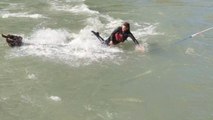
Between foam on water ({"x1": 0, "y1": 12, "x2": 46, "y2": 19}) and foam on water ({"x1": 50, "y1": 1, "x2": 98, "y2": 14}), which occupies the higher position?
foam on water ({"x1": 0, "y1": 12, "x2": 46, "y2": 19})

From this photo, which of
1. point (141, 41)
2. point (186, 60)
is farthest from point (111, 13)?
point (186, 60)

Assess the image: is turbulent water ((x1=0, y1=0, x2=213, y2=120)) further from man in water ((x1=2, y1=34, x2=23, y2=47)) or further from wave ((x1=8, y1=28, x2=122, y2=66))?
man in water ((x1=2, y1=34, x2=23, y2=47))

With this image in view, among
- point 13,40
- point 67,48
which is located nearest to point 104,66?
point 67,48

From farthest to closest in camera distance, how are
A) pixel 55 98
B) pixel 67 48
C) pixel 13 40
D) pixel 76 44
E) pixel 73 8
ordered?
pixel 73 8 → pixel 76 44 → pixel 67 48 → pixel 13 40 → pixel 55 98

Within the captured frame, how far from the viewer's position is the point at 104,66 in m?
13.8

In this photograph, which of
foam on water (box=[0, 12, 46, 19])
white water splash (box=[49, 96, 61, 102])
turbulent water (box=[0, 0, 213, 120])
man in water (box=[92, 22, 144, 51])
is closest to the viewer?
turbulent water (box=[0, 0, 213, 120])

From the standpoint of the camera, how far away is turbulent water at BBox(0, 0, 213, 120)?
1137 centimetres

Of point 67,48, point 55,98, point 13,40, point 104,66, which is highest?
point 13,40

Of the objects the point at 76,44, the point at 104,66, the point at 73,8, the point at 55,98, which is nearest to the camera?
the point at 55,98

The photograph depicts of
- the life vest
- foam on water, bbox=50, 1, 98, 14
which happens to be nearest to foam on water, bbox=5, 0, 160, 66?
the life vest

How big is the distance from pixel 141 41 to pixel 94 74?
3451 mm

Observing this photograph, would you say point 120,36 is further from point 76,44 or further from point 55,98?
point 55,98

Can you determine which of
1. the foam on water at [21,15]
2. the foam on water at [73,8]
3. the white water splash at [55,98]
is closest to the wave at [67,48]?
the foam on water at [21,15]

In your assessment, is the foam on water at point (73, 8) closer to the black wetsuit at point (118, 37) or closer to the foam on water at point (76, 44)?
the foam on water at point (76, 44)
